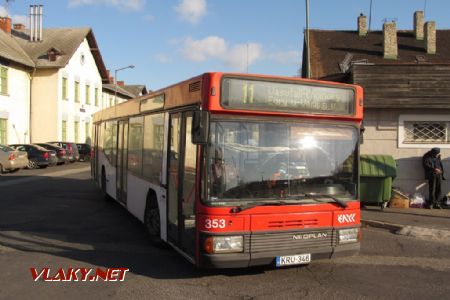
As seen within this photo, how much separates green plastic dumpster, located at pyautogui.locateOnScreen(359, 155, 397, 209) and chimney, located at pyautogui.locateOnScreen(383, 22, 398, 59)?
78.6 ft

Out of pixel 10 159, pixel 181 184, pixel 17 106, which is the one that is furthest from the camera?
pixel 17 106

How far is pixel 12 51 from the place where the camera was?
3725 centimetres

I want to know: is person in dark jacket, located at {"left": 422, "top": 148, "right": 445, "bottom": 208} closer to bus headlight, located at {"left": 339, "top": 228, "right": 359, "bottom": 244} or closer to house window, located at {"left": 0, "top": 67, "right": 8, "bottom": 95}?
bus headlight, located at {"left": 339, "top": 228, "right": 359, "bottom": 244}

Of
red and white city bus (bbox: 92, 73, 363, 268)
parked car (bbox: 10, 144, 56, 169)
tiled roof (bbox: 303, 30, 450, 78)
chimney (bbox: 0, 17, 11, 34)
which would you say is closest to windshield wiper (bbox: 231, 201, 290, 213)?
red and white city bus (bbox: 92, 73, 363, 268)

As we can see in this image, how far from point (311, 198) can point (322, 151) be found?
2.06ft

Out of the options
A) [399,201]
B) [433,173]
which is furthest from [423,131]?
[399,201]

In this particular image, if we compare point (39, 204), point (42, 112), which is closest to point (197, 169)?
point (39, 204)

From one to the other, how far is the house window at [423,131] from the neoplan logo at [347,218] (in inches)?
313

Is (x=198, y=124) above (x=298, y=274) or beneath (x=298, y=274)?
above

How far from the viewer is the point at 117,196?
11.2 meters

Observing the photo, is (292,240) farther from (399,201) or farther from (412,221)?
(399,201)

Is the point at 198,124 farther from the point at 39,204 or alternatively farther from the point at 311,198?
the point at 39,204

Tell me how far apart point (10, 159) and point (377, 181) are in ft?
61.6

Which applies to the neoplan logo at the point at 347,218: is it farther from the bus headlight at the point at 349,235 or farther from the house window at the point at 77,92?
the house window at the point at 77,92
